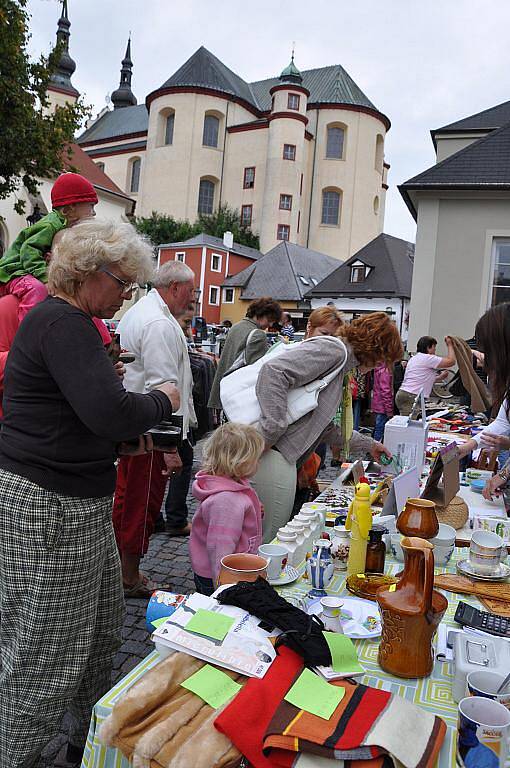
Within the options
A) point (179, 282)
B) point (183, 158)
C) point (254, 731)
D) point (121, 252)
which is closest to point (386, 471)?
point (179, 282)

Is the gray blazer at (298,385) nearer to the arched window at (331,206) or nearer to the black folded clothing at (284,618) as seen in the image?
the black folded clothing at (284,618)

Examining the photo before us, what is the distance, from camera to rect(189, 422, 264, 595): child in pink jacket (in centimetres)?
254

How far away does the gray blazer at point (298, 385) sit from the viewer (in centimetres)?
294

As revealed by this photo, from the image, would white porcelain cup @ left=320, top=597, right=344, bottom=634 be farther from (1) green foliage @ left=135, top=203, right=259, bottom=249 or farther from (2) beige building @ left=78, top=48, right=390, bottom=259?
(2) beige building @ left=78, top=48, right=390, bottom=259

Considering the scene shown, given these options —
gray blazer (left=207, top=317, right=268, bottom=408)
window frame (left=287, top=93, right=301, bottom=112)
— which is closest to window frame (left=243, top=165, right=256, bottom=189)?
window frame (left=287, top=93, right=301, bottom=112)

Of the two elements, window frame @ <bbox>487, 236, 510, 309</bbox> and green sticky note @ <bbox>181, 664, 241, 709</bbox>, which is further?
window frame @ <bbox>487, 236, 510, 309</bbox>

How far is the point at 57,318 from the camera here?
1754mm

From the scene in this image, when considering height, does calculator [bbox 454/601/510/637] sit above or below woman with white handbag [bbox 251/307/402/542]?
below

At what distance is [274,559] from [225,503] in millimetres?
585

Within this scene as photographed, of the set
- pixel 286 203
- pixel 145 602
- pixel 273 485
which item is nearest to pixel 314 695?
pixel 273 485

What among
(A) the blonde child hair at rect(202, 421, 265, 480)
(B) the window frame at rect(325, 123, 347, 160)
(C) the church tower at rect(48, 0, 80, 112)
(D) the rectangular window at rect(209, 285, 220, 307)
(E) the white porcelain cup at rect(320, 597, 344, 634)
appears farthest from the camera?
(C) the church tower at rect(48, 0, 80, 112)

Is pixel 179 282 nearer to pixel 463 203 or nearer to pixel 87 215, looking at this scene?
pixel 87 215

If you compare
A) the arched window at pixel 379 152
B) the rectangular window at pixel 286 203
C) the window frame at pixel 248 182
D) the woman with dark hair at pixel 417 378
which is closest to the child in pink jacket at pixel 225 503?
the woman with dark hair at pixel 417 378

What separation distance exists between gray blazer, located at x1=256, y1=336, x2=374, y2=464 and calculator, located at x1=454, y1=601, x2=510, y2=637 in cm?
133
